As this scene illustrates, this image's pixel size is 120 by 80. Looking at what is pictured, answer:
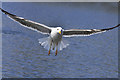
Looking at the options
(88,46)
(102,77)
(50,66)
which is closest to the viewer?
(102,77)

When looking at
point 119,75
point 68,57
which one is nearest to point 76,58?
point 68,57

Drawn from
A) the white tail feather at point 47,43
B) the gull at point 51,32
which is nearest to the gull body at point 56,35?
the gull at point 51,32

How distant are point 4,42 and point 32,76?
18225 mm

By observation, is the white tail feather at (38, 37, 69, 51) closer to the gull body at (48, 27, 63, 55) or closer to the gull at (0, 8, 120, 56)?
the gull at (0, 8, 120, 56)

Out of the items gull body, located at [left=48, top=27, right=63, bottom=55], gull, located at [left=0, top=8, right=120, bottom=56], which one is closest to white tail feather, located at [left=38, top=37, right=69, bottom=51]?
gull, located at [left=0, top=8, right=120, bottom=56]

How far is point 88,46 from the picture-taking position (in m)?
52.5

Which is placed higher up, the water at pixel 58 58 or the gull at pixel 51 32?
the gull at pixel 51 32

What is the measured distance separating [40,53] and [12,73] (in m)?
10.8

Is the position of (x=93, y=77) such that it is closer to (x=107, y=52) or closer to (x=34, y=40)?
(x=107, y=52)

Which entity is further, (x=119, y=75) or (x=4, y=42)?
(x=4, y=42)

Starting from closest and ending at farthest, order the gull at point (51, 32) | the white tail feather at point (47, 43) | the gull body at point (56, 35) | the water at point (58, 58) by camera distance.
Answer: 1. the gull body at point (56, 35)
2. the gull at point (51, 32)
3. the white tail feather at point (47, 43)
4. the water at point (58, 58)

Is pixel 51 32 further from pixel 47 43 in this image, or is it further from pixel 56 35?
pixel 47 43

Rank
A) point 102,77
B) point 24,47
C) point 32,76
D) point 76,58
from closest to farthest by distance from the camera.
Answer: point 32,76, point 102,77, point 76,58, point 24,47

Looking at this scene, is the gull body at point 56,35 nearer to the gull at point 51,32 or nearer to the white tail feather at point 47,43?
the gull at point 51,32
